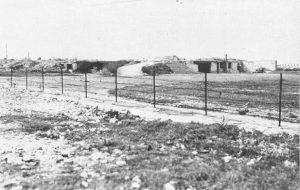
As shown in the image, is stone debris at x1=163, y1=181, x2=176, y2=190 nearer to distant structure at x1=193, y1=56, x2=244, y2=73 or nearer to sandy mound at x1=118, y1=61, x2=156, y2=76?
sandy mound at x1=118, y1=61, x2=156, y2=76

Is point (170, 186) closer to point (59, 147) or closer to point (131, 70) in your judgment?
point (59, 147)

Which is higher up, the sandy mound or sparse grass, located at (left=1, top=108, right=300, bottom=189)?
the sandy mound

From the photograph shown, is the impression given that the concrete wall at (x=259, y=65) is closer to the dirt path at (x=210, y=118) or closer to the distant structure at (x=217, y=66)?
the distant structure at (x=217, y=66)

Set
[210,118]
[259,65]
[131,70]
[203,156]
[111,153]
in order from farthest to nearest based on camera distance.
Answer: [259,65] < [131,70] < [210,118] < [111,153] < [203,156]

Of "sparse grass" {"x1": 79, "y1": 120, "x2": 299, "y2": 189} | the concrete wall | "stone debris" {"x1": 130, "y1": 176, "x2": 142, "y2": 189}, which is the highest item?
the concrete wall

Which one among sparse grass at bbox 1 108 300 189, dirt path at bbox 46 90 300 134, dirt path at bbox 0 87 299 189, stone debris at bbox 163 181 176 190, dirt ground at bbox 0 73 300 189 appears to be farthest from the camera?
dirt path at bbox 46 90 300 134

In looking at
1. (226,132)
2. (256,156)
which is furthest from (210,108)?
(256,156)

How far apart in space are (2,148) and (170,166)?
424 centimetres

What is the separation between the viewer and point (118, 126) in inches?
464

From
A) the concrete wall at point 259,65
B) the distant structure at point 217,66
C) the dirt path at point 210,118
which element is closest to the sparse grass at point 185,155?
the dirt path at point 210,118

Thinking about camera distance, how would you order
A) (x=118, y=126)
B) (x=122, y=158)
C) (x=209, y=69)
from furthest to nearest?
(x=209, y=69) < (x=118, y=126) < (x=122, y=158)

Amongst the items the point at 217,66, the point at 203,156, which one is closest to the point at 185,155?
the point at 203,156

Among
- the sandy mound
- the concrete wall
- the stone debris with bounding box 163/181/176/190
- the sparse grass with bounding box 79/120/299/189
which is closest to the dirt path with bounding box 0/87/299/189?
the sparse grass with bounding box 79/120/299/189

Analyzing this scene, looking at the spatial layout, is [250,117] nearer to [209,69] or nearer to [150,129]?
[150,129]
